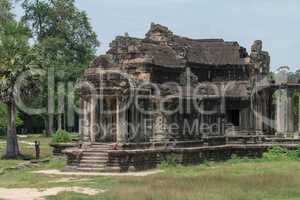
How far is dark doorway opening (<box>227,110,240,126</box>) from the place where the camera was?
41312mm

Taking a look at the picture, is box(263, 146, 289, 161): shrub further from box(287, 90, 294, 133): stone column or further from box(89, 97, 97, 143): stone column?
box(89, 97, 97, 143): stone column

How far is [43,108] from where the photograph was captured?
201 ft

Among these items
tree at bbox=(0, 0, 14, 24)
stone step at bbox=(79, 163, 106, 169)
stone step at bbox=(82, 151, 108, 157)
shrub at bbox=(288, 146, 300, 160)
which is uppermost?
tree at bbox=(0, 0, 14, 24)

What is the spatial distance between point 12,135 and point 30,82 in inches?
140

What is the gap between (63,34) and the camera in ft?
203

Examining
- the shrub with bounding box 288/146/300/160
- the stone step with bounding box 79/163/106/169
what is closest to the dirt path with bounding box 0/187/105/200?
the stone step with bounding box 79/163/106/169

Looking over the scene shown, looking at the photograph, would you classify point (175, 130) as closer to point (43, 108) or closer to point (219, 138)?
point (219, 138)

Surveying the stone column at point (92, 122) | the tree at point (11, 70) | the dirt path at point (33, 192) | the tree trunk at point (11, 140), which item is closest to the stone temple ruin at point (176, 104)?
the stone column at point (92, 122)

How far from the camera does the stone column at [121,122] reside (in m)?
30.9

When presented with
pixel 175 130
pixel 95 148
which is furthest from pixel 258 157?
pixel 95 148

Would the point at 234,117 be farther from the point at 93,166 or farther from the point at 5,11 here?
the point at 5,11

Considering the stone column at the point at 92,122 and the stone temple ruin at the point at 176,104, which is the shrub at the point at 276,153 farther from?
the stone column at the point at 92,122

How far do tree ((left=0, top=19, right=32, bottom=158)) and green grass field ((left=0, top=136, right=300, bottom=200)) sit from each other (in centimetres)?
805

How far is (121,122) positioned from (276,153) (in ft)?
32.4
